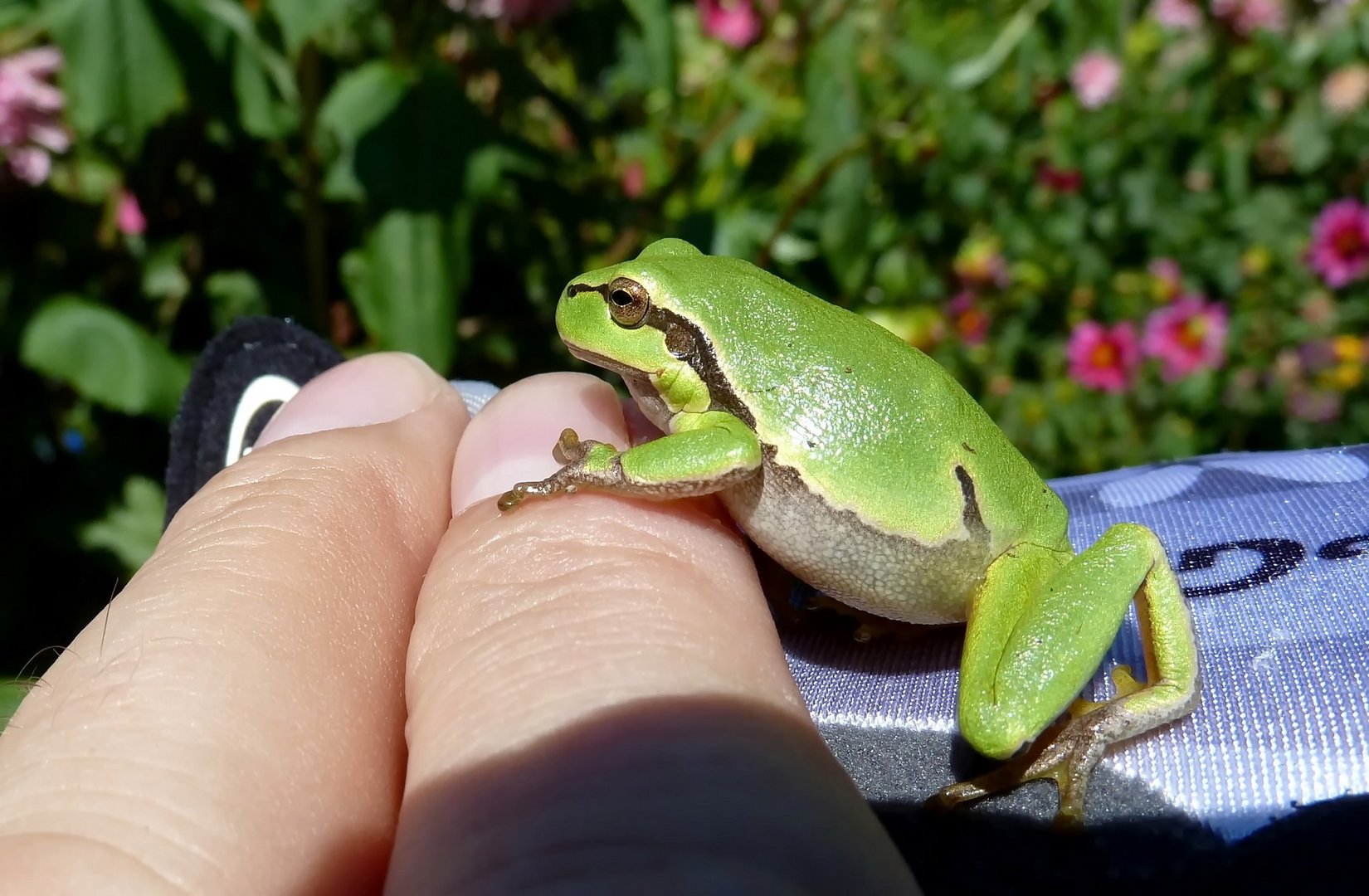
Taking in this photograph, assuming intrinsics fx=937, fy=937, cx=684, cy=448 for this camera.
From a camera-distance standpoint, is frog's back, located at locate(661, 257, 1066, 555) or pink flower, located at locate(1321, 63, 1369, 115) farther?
pink flower, located at locate(1321, 63, 1369, 115)

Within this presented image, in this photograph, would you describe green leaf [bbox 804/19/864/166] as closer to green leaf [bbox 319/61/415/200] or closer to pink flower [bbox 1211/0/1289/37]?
green leaf [bbox 319/61/415/200]

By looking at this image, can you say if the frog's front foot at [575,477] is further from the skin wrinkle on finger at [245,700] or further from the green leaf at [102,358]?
the green leaf at [102,358]

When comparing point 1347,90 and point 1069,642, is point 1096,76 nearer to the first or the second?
point 1347,90

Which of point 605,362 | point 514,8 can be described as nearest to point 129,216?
point 514,8

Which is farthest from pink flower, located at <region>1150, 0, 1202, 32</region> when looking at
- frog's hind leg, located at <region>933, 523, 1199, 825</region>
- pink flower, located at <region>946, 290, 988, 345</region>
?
frog's hind leg, located at <region>933, 523, 1199, 825</region>

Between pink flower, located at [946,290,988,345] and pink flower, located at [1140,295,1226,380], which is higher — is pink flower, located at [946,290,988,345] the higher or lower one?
the lower one

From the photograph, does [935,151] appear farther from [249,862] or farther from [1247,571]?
[249,862]
